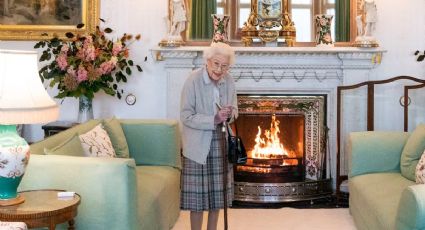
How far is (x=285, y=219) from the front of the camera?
501cm

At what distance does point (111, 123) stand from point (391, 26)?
2894mm

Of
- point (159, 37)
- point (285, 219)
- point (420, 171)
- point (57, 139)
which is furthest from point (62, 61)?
point (420, 171)

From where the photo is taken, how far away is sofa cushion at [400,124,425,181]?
443 centimetres

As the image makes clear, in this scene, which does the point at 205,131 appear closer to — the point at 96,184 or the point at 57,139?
the point at 96,184

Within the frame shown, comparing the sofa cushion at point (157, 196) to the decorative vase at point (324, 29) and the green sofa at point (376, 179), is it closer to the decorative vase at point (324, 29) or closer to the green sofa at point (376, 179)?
the green sofa at point (376, 179)

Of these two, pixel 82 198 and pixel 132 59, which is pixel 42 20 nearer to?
pixel 132 59

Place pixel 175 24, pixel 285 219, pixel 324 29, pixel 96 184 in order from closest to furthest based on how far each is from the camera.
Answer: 1. pixel 96 184
2. pixel 285 219
3. pixel 175 24
4. pixel 324 29

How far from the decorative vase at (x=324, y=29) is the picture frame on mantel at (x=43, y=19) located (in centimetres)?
211

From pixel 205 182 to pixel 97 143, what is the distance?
0.80 meters

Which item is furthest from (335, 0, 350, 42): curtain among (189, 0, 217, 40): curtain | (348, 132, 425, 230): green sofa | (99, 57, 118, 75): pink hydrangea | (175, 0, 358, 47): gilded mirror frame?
(99, 57, 118, 75): pink hydrangea

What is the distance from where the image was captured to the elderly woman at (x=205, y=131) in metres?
3.81

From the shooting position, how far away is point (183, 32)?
5965 mm

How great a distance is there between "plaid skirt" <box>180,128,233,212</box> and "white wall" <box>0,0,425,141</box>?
85.4 inches

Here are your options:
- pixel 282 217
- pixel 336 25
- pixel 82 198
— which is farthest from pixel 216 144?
pixel 336 25
